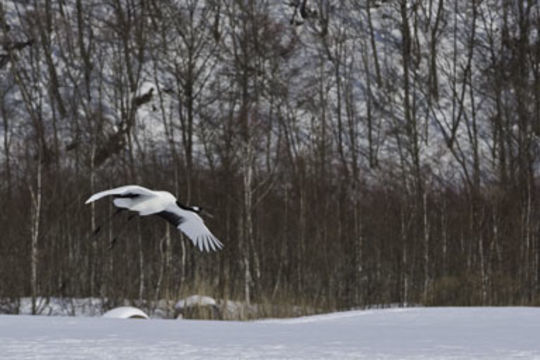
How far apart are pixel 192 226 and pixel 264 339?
420cm

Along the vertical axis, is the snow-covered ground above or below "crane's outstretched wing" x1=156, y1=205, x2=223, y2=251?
below

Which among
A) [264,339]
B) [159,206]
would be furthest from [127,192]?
[264,339]

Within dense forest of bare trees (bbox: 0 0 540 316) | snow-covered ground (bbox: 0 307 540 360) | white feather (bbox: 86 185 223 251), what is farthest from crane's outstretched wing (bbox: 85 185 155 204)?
dense forest of bare trees (bbox: 0 0 540 316)

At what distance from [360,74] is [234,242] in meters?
12.2

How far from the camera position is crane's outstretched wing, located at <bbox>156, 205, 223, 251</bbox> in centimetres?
852

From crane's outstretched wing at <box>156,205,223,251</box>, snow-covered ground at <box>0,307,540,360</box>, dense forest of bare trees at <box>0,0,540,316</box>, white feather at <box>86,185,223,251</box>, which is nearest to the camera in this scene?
snow-covered ground at <box>0,307,540,360</box>

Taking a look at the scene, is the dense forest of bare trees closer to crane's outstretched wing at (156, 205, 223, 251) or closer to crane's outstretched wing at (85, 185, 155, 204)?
crane's outstretched wing at (156, 205, 223, 251)

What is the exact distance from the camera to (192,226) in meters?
8.70

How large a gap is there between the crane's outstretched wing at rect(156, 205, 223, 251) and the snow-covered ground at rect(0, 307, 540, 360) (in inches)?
101

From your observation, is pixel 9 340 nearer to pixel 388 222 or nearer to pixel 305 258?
pixel 305 258

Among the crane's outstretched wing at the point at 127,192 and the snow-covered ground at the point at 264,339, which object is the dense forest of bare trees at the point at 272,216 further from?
the snow-covered ground at the point at 264,339

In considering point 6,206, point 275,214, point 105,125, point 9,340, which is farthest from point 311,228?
point 9,340

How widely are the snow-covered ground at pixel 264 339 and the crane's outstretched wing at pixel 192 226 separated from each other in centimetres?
256

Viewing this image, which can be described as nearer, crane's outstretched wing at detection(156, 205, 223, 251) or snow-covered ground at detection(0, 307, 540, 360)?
snow-covered ground at detection(0, 307, 540, 360)
